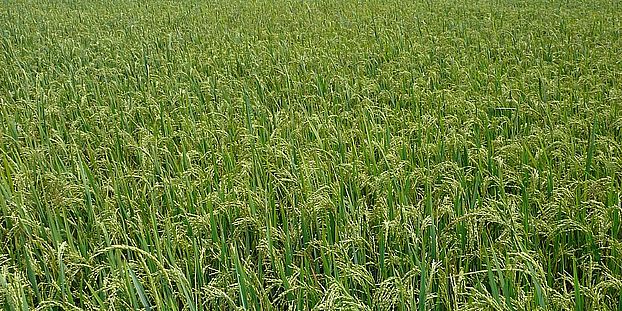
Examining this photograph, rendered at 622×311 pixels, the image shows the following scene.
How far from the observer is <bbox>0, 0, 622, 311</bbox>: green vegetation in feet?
5.66

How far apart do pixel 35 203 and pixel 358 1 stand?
9.40m

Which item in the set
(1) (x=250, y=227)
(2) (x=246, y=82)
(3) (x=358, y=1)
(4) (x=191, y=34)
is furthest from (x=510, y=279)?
(3) (x=358, y=1)

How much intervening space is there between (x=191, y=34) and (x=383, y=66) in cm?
300

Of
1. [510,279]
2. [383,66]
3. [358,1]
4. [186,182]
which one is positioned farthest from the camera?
[358,1]

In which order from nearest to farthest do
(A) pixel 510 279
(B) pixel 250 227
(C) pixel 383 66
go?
(A) pixel 510 279 < (B) pixel 250 227 < (C) pixel 383 66

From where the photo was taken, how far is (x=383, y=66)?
498cm

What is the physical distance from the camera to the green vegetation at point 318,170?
1.73m

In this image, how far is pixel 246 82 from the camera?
4.60m

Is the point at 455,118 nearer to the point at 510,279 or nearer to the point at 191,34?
the point at 510,279

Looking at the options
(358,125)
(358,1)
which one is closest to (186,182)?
(358,125)

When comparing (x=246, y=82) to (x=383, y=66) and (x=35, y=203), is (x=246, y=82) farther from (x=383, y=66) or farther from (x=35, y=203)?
(x=35, y=203)

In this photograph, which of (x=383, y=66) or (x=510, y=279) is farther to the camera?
(x=383, y=66)

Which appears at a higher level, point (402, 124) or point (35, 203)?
point (35, 203)

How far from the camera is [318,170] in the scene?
2.47 meters
